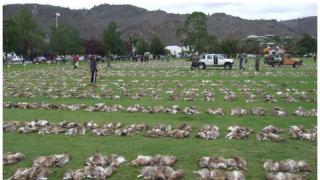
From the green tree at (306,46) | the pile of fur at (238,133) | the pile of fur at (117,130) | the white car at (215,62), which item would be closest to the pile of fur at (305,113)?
the pile of fur at (238,133)

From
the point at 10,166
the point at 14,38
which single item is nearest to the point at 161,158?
the point at 10,166

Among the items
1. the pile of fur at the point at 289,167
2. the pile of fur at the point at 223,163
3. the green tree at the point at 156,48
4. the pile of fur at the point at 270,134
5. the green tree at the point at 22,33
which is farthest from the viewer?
the green tree at the point at 156,48

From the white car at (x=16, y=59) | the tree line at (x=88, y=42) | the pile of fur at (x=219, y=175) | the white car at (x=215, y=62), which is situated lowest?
the white car at (x=16, y=59)

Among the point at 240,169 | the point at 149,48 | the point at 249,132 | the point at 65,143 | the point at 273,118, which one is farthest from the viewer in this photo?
the point at 149,48

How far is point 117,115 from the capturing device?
15625 millimetres

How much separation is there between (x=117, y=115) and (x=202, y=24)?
423ft

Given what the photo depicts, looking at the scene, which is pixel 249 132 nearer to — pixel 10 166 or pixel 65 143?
pixel 65 143

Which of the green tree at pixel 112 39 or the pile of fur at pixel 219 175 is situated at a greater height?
the green tree at pixel 112 39

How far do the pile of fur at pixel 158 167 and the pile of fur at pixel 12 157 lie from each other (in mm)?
2123

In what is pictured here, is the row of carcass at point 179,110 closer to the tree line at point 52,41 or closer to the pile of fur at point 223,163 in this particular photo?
the pile of fur at point 223,163

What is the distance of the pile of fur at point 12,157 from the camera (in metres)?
9.32

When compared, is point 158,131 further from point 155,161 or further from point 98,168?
point 98,168

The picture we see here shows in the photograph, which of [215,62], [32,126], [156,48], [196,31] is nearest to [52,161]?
[32,126]

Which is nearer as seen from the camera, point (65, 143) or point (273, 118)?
point (65, 143)
